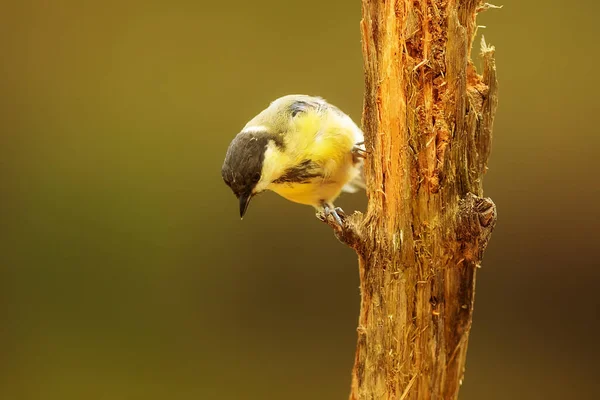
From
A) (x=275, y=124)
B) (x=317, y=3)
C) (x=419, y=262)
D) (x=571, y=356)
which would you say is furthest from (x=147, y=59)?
(x=571, y=356)

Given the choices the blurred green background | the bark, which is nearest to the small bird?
the bark

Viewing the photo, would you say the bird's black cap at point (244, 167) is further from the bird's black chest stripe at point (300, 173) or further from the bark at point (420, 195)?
the bark at point (420, 195)

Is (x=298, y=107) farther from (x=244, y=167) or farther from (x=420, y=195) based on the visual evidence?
(x=420, y=195)

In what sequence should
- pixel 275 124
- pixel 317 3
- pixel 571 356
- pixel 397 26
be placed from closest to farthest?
pixel 397 26
pixel 275 124
pixel 571 356
pixel 317 3

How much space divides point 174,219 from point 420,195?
4.21 ft

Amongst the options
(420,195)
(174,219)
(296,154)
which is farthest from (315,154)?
(174,219)

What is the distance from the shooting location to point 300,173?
1614 mm

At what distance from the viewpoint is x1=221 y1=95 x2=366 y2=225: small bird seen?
1.52 metres

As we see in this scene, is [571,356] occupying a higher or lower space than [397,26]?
lower

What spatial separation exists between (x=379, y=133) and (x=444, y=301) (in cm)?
37

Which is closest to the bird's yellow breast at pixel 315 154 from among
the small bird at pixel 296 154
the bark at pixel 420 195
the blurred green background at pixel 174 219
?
the small bird at pixel 296 154

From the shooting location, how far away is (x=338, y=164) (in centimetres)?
166

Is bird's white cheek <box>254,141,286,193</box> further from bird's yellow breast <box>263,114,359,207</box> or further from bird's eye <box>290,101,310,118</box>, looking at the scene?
bird's eye <box>290,101,310,118</box>

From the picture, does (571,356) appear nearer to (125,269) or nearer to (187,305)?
(187,305)
